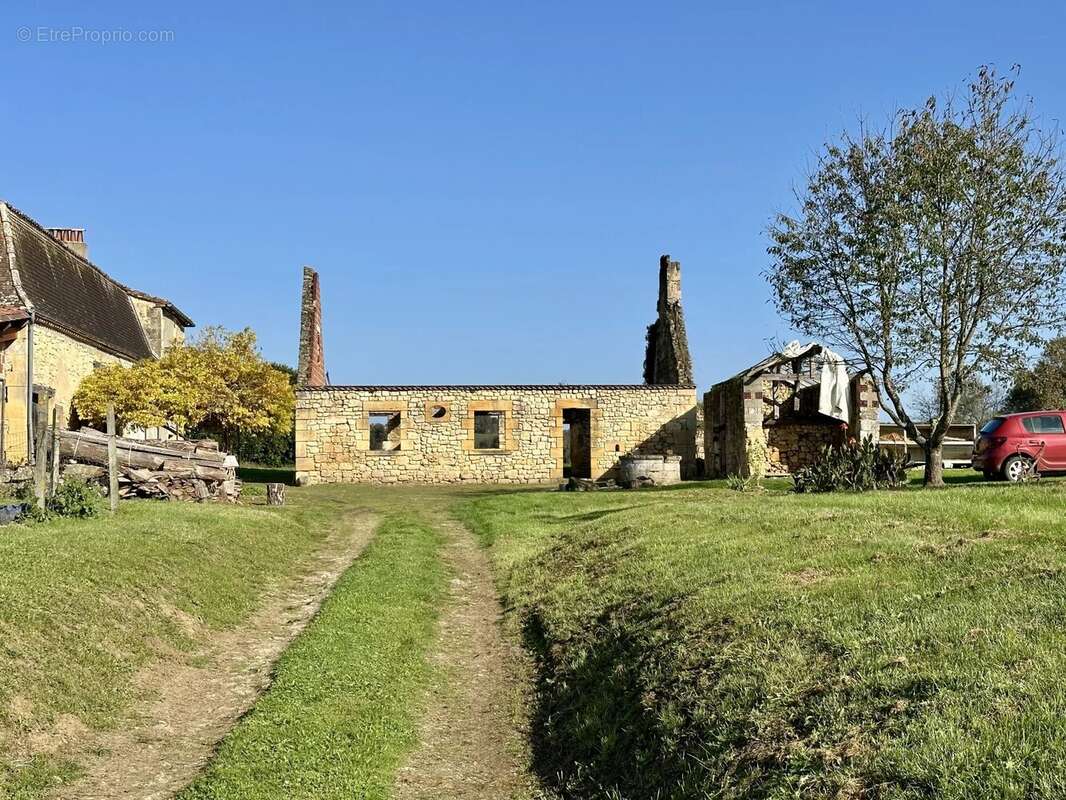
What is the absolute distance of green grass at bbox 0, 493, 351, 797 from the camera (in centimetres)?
618

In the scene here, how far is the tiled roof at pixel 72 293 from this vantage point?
23.5 meters

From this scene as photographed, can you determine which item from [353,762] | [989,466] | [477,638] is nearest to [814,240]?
[989,466]

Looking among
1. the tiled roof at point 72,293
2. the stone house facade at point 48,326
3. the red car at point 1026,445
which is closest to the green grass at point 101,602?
the stone house facade at point 48,326

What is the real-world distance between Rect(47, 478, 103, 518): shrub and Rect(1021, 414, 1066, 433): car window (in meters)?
17.3

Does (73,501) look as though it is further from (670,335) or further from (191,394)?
(670,335)

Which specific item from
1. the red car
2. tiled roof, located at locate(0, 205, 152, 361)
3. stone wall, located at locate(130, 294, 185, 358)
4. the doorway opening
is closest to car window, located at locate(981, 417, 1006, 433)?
the red car

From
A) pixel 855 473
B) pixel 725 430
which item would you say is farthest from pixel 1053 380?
pixel 855 473

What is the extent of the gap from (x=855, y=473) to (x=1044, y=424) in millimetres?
5212

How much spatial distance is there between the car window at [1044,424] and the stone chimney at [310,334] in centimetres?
2079

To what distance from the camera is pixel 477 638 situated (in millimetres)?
9094

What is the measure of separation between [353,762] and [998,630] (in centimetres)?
419

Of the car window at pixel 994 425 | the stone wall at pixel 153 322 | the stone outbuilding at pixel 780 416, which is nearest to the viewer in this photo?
the car window at pixel 994 425

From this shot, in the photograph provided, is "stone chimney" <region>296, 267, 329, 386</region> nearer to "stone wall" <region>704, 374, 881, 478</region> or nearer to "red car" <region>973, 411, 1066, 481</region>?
"stone wall" <region>704, 374, 881, 478</region>

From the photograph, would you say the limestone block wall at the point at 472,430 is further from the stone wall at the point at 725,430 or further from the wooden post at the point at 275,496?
the wooden post at the point at 275,496
